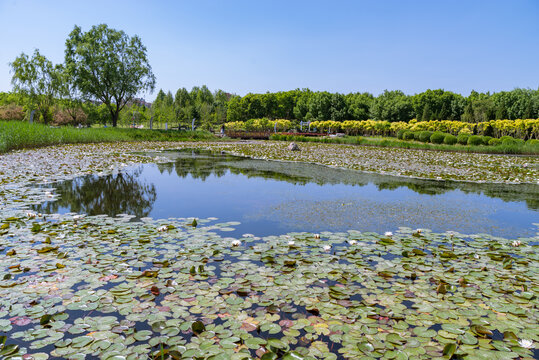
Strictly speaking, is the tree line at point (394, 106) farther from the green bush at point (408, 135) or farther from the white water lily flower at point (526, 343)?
the white water lily flower at point (526, 343)

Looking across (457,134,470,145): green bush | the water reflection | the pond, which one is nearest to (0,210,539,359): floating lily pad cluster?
the pond

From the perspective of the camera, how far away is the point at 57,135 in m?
20.9

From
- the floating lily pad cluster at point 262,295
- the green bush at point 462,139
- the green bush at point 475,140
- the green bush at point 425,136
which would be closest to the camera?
the floating lily pad cluster at point 262,295

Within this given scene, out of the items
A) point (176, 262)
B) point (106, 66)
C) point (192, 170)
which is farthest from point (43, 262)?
→ point (106, 66)

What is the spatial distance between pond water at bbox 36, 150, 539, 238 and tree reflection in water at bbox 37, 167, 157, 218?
2 centimetres

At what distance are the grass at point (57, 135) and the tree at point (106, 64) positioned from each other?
554cm

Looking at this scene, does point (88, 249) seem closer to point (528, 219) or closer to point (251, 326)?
point (251, 326)

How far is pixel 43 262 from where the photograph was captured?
362cm

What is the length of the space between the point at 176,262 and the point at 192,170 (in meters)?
8.96

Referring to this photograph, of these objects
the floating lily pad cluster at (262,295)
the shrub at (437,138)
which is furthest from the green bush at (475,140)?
the floating lily pad cluster at (262,295)

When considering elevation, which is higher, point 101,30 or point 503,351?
point 101,30

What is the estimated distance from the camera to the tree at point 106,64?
107 ft

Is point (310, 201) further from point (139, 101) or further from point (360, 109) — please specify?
point (360, 109)

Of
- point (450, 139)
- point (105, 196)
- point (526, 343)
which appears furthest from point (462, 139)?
point (526, 343)
